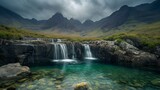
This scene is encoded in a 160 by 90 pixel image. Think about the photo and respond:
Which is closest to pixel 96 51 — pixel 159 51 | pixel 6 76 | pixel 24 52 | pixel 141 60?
pixel 141 60

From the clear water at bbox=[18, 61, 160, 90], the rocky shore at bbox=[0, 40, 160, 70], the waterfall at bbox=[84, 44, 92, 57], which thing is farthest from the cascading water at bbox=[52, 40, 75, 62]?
the clear water at bbox=[18, 61, 160, 90]

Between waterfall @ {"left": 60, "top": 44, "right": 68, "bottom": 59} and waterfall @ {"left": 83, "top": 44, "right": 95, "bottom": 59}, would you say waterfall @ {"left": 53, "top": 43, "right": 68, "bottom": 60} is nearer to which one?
waterfall @ {"left": 60, "top": 44, "right": 68, "bottom": 59}

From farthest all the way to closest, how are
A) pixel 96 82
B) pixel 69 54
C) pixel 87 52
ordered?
pixel 87 52
pixel 69 54
pixel 96 82

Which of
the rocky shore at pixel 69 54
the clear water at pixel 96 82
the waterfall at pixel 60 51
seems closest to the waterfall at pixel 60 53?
the waterfall at pixel 60 51

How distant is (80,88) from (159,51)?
5031 cm

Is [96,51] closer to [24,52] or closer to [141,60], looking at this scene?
[141,60]

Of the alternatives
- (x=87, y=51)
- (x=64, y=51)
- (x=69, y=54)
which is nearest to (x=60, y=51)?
(x=64, y=51)

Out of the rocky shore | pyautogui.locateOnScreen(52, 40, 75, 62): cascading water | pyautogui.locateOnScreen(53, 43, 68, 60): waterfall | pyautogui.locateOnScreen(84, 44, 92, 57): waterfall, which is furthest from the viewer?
pyautogui.locateOnScreen(84, 44, 92, 57): waterfall

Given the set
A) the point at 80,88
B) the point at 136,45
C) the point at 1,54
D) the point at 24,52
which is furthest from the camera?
the point at 136,45

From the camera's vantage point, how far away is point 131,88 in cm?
2456

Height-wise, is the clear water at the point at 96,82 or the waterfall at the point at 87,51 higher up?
the waterfall at the point at 87,51

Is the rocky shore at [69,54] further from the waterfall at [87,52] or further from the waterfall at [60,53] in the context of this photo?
the waterfall at [87,52]

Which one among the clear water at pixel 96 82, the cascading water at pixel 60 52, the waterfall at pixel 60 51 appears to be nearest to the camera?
the clear water at pixel 96 82

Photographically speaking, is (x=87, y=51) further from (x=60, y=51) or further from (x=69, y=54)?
(x=60, y=51)
